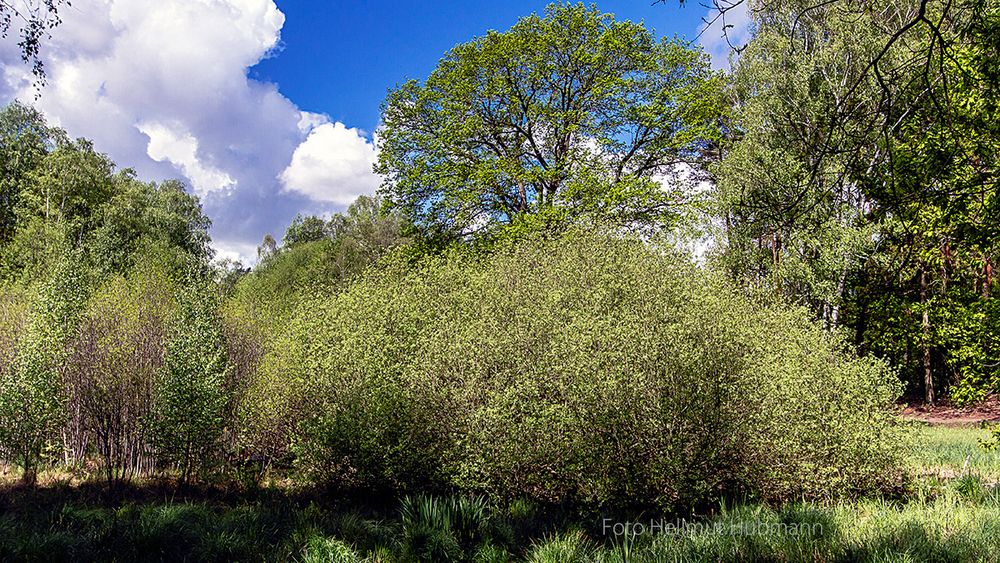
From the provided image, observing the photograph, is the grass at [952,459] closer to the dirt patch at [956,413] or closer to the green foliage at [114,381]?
the dirt patch at [956,413]

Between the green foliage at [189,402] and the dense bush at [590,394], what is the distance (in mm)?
1143

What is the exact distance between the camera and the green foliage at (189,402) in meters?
9.54

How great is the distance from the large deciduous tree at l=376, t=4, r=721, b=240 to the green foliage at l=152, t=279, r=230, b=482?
30.7ft

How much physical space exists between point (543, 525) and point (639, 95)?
15.4 m

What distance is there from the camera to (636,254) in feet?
35.0

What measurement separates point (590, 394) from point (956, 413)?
1855 cm

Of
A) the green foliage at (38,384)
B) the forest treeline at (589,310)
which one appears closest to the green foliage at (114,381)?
the forest treeline at (589,310)

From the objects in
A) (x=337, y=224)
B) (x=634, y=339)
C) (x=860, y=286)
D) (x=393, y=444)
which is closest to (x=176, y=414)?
(x=393, y=444)

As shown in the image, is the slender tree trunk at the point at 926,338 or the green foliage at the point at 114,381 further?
the slender tree trunk at the point at 926,338

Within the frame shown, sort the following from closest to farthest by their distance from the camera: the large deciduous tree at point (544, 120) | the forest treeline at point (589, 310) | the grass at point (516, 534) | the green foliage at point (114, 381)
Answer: the grass at point (516, 534)
the forest treeline at point (589, 310)
the green foliage at point (114, 381)
the large deciduous tree at point (544, 120)

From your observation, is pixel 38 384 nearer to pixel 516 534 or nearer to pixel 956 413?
pixel 516 534

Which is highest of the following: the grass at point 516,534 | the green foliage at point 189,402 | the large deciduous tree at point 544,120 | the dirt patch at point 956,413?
the large deciduous tree at point 544,120

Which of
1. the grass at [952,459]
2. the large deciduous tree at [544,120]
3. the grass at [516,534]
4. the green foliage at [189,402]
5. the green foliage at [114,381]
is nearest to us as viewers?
the grass at [516,534]

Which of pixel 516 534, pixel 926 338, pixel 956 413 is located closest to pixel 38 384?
pixel 516 534
